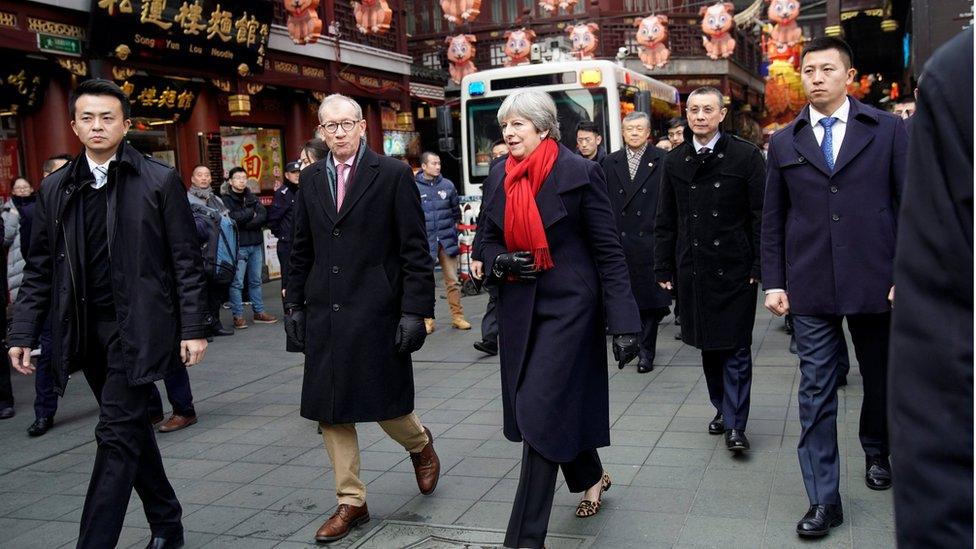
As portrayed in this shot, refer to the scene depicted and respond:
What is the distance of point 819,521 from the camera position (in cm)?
411

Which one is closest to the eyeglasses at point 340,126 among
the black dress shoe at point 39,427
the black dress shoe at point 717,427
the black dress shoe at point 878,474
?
the black dress shoe at point 717,427

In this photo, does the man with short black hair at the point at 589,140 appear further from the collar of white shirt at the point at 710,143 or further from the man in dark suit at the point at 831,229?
the man in dark suit at the point at 831,229

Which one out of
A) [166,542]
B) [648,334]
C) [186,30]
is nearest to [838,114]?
[166,542]

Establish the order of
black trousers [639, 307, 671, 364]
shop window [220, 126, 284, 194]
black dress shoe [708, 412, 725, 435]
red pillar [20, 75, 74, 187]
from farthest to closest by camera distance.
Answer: shop window [220, 126, 284, 194] < red pillar [20, 75, 74, 187] < black trousers [639, 307, 671, 364] < black dress shoe [708, 412, 725, 435]

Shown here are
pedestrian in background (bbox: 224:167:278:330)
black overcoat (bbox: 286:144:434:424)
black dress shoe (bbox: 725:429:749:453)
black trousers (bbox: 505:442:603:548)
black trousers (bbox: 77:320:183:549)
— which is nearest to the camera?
black trousers (bbox: 505:442:603:548)

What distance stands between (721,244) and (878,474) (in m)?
1.50

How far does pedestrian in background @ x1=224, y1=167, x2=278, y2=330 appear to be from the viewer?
11.5 metres

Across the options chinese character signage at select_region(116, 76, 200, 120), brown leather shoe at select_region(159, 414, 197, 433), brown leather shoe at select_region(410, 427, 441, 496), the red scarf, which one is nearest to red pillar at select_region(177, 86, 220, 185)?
chinese character signage at select_region(116, 76, 200, 120)

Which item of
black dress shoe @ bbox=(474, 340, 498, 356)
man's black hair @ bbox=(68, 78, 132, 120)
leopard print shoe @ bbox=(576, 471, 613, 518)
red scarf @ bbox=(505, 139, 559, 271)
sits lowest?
black dress shoe @ bbox=(474, 340, 498, 356)

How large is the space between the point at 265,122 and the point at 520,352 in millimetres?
14165

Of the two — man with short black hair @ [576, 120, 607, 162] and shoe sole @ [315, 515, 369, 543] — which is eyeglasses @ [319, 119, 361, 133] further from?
man with short black hair @ [576, 120, 607, 162]

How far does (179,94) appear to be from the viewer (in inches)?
569

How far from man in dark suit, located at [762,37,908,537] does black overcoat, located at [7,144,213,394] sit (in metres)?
2.62

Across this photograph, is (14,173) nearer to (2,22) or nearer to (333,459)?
(2,22)
